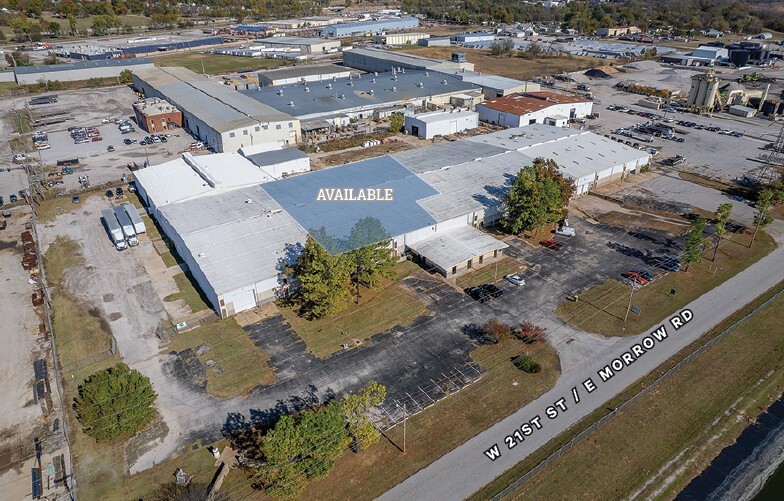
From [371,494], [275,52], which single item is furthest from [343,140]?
[275,52]

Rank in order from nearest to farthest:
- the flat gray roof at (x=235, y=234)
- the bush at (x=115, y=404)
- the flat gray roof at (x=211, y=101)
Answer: the bush at (x=115, y=404), the flat gray roof at (x=235, y=234), the flat gray roof at (x=211, y=101)

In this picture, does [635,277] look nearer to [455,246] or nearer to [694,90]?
[455,246]

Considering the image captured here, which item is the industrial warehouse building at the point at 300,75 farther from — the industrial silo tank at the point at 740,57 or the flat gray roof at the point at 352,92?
the industrial silo tank at the point at 740,57

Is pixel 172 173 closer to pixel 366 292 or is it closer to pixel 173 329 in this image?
pixel 173 329

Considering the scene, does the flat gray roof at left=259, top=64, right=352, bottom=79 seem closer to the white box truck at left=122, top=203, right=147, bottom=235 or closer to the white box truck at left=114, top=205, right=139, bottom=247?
the white box truck at left=122, top=203, right=147, bottom=235

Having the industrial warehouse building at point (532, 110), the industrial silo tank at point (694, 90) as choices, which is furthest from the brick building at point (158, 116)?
the industrial silo tank at point (694, 90)

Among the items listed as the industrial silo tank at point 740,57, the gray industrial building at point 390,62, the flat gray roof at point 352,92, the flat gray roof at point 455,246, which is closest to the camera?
the flat gray roof at point 455,246
